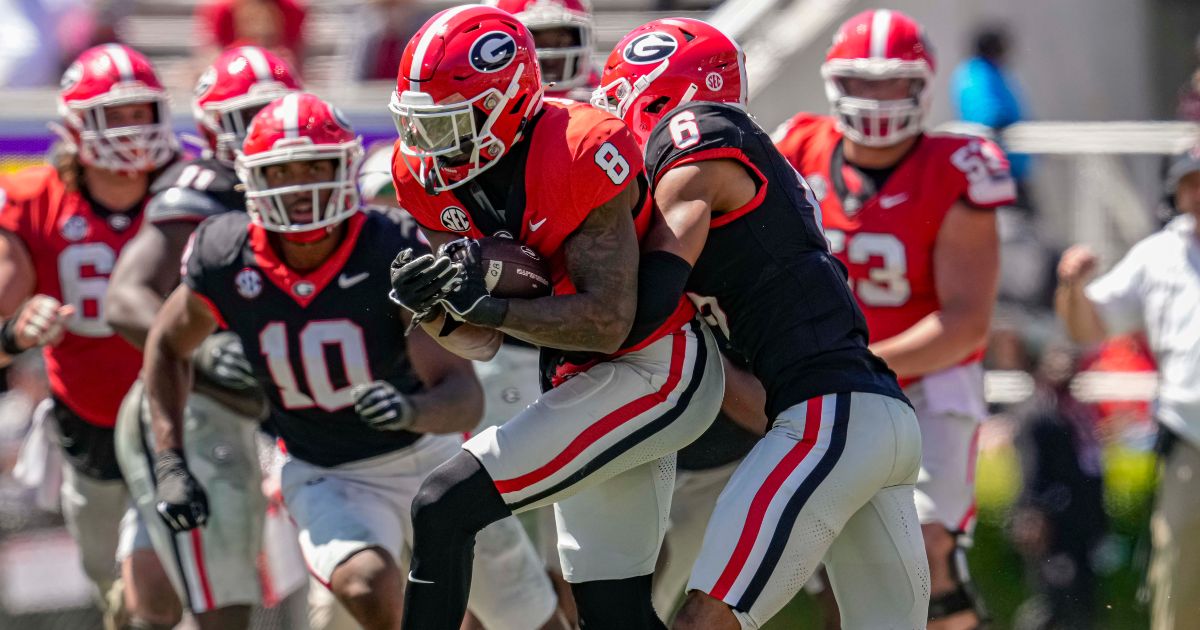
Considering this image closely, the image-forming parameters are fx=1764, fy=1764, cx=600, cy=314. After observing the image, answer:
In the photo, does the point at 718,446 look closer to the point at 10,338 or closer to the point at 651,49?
the point at 651,49

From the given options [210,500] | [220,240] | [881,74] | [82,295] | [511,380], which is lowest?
[210,500]

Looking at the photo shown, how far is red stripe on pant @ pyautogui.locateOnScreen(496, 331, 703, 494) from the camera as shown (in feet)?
12.2

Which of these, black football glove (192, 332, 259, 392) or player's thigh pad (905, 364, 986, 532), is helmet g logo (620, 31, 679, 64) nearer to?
black football glove (192, 332, 259, 392)

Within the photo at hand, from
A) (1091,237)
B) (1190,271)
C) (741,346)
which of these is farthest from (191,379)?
(1091,237)

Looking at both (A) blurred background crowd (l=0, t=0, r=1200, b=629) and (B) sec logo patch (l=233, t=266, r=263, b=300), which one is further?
(A) blurred background crowd (l=0, t=0, r=1200, b=629)

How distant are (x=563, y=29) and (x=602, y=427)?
7.35ft

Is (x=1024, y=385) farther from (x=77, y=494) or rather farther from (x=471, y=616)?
(x=77, y=494)

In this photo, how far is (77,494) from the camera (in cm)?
618

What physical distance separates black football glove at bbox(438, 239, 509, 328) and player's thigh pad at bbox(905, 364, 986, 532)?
215 cm

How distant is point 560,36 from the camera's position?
5688 millimetres

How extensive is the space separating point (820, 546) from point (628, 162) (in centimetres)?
91

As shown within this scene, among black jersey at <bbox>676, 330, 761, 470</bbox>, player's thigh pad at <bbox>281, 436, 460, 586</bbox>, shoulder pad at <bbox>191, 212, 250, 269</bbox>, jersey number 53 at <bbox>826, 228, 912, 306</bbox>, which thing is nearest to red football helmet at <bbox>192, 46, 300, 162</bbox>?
shoulder pad at <bbox>191, 212, 250, 269</bbox>

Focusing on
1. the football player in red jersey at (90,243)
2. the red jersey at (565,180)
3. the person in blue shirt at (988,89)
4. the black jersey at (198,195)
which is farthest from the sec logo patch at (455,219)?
the person in blue shirt at (988,89)

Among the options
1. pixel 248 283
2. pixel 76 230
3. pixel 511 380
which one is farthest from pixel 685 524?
pixel 76 230
